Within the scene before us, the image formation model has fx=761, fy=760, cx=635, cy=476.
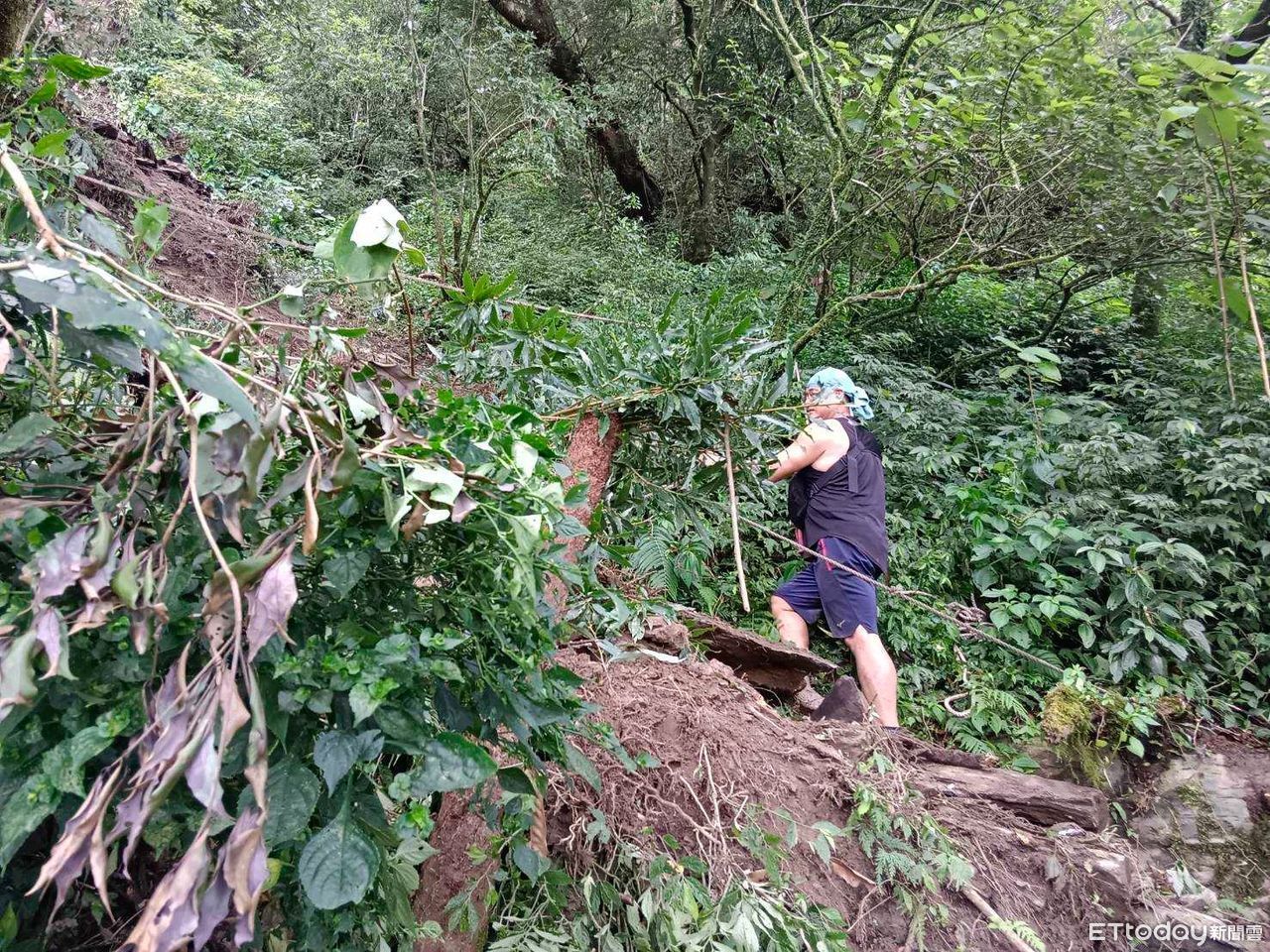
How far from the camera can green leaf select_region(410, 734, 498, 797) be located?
3.46 ft

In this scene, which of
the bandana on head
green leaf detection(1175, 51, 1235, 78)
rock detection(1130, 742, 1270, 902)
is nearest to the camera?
green leaf detection(1175, 51, 1235, 78)

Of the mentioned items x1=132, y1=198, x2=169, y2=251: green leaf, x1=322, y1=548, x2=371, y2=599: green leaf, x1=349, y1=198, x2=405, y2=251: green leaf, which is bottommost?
x1=322, y1=548, x2=371, y2=599: green leaf

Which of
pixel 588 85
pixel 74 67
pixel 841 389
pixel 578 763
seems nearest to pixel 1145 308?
pixel 841 389

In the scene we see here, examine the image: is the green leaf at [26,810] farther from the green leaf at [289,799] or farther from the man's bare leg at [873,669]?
the man's bare leg at [873,669]

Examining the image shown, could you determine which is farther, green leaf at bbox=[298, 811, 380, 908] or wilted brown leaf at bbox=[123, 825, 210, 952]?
green leaf at bbox=[298, 811, 380, 908]

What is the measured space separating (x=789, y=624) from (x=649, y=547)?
179 cm

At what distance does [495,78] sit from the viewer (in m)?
8.78

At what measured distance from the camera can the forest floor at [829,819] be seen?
221 cm

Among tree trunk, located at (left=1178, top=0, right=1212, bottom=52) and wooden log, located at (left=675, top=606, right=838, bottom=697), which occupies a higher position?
tree trunk, located at (left=1178, top=0, right=1212, bottom=52)

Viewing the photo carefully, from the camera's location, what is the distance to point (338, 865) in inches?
41.1

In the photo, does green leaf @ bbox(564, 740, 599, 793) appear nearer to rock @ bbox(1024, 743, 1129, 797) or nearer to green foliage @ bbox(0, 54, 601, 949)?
green foliage @ bbox(0, 54, 601, 949)

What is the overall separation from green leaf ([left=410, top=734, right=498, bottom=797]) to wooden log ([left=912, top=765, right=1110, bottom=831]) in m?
2.23

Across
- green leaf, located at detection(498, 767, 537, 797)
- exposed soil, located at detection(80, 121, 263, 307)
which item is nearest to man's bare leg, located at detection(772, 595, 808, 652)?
green leaf, located at detection(498, 767, 537, 797)

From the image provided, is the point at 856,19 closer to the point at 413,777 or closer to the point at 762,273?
the point at 762,273
